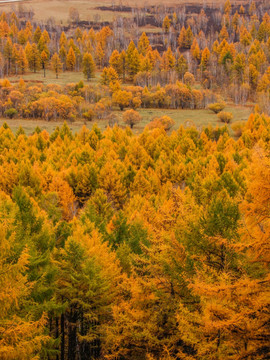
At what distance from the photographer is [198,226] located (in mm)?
18719

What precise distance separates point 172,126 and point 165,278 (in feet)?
291

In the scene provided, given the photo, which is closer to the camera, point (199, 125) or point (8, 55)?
point (199, 125)

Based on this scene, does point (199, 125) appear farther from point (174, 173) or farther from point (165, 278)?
point (165, 278)

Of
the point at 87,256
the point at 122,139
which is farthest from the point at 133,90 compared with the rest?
the point at 87,256

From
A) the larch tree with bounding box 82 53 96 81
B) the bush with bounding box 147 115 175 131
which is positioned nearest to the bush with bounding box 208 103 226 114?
the bush with bounding box 147 115 175 131

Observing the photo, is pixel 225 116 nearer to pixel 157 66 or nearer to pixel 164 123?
pixel 164 123

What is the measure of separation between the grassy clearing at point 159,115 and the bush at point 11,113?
10.0 feet

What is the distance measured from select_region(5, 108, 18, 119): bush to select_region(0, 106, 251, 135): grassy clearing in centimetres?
305

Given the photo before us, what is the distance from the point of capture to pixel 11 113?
354ft

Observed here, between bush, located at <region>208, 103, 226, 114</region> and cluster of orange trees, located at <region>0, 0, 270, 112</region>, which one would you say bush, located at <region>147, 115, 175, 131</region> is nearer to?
bush, located at <region>208, 103, 226, 114</region>

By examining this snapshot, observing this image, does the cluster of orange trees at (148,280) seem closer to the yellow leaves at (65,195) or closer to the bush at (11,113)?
the yellow leaves at (65,195)

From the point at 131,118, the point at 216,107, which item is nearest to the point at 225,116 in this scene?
the point at 216,107

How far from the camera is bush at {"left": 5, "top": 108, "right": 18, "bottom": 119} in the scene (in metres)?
107

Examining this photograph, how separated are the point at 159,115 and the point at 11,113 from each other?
43943 millimetres
